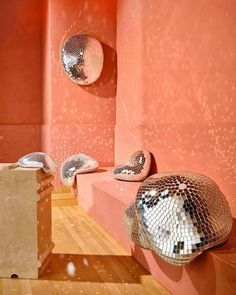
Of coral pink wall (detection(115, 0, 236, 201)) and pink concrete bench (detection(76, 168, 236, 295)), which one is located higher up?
coral pink wall (detection(115, 0, 236, 201))

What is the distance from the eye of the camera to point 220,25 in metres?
2.03

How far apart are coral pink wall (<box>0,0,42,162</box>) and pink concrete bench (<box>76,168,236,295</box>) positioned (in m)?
1.44

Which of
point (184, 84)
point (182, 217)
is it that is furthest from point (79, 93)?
point (182, 217)

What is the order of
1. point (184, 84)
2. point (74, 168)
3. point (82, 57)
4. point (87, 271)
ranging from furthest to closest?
point (82, 57), point (74, 168), point (184, 84), point (87, 271)

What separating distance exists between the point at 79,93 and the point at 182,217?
3067 millimetres

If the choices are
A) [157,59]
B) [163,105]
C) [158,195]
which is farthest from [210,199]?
[157,59]

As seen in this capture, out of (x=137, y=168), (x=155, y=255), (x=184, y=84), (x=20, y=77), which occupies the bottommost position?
(x=155, y=255)

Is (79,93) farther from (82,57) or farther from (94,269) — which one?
(94,269)

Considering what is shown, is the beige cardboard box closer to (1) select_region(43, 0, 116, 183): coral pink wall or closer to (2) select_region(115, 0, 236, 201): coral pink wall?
(2) select_region(115, 0, 236, 201): coral pink wall

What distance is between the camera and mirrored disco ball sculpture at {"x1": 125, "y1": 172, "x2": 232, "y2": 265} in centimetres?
133

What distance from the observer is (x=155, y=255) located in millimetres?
1825

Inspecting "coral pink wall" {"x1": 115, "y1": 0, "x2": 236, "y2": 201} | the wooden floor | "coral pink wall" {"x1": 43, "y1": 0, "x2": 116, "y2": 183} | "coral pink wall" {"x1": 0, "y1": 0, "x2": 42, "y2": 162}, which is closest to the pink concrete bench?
the wooden floor

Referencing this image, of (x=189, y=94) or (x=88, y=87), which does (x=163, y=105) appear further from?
(x=88, y=87)

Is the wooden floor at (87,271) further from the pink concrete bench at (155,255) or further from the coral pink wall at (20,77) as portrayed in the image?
the coral pink wall at (20,77)
